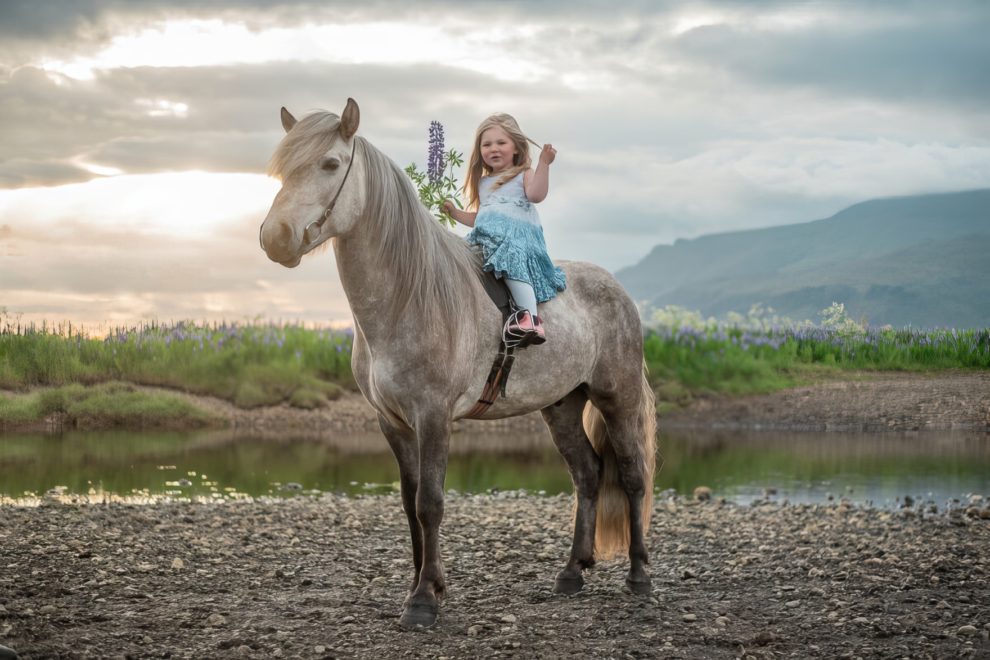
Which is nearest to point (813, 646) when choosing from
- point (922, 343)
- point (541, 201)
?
point (541, 201)

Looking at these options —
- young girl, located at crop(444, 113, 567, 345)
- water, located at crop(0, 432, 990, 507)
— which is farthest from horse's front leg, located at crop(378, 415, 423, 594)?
water, located at crop(0, 432, 990, 507)

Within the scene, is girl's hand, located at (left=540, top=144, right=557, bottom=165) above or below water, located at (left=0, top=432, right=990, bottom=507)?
above

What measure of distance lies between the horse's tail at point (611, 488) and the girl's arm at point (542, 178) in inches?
54.3

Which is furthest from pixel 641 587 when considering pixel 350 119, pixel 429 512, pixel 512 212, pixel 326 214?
pixel 350 119

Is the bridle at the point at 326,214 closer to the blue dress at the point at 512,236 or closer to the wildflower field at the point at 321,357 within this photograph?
the blue dress at the point at 512,236

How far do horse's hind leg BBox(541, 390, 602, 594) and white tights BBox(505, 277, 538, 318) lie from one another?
3.18 feet

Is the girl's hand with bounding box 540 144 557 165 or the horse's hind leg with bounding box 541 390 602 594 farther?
the horse's hind leg with bounding box 541 390 602 594

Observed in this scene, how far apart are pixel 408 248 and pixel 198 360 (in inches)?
373

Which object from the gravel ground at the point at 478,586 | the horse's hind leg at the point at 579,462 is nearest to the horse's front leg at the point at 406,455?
A: the gravel ground at the point at 478,586

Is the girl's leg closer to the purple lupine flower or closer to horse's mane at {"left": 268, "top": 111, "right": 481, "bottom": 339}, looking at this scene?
horse's mane at {"left": 268, "top": 111, "right": 481, "bottom": 339}

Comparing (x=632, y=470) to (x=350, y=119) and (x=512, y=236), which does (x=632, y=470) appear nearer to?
(x=512, y=236)

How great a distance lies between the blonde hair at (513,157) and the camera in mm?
4594

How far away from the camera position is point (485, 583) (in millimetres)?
5309

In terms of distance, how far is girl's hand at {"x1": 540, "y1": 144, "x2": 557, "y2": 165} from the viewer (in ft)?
14.7
